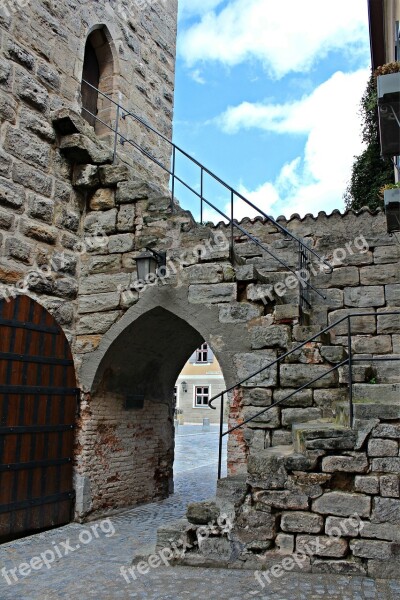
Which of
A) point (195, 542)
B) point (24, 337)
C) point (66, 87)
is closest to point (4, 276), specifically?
point (24, 337)

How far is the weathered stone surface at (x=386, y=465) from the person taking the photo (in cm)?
424

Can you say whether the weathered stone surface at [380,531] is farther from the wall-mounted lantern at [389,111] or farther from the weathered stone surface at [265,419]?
the wall-mounted lantern at [389,111]

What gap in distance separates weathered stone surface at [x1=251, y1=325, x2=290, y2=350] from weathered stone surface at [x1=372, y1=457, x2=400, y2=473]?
1.75 m

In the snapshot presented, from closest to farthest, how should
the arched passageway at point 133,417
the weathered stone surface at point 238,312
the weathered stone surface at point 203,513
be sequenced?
1. the weathered stone surface at point 203,513
2. the weathered stone surface at point 238,312
3. the arched passageway at point 133,417

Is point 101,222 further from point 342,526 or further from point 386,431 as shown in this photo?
point 342,526

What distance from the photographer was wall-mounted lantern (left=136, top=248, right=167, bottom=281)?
6516 mm

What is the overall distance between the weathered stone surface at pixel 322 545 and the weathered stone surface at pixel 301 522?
6 centimetres

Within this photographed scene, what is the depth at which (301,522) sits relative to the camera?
440cm

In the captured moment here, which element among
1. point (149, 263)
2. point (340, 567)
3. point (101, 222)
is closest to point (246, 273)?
point (149, 263)

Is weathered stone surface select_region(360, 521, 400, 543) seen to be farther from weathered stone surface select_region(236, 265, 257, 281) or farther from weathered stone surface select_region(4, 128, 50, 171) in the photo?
weathered stone surface select_region(4, 128, 50, 171)

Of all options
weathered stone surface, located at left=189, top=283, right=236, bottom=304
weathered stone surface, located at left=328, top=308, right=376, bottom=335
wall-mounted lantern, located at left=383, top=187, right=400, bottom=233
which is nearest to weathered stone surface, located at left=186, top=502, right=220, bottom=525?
weathered stone surface, located at left=189, top=283, right=236, bottom=304

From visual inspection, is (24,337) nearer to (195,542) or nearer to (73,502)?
(73,502)

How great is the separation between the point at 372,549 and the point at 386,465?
2.11 feet

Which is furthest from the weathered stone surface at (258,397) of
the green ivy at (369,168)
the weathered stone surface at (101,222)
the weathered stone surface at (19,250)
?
the green ivy at (369,168)
